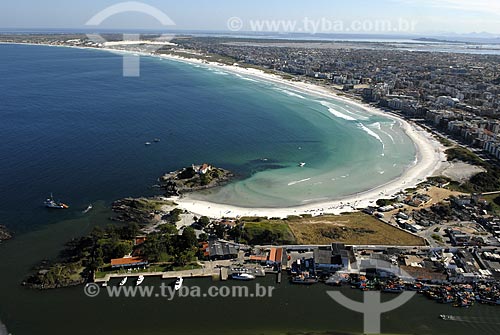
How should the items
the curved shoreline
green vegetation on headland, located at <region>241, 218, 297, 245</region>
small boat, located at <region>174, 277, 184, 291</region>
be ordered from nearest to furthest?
small boat, located at <region>174, 277, 184, 291</region>
green vegetation on headland, located at <region>241, 218, 297, 245</region>
the curved shoreline

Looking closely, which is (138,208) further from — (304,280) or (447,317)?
(447,317)

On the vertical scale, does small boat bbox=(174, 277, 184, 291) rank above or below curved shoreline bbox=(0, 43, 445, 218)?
below

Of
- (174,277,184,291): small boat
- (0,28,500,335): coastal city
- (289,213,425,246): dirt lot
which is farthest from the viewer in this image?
(289,213,425,246): dirt lot

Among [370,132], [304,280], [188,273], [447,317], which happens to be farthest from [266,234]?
[370,132]

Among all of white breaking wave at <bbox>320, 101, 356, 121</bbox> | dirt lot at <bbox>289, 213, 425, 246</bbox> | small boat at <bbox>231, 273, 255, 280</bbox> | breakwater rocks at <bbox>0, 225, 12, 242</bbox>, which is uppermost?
white breaking wave at <bbox>320, 101, 356, 121</bbox>

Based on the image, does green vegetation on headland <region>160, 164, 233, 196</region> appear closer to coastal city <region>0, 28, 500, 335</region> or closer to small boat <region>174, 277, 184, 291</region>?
coastal city <region>0, 28, 500, 335</region>

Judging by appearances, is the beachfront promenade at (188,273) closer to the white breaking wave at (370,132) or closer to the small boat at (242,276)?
the small boat at (242,276)

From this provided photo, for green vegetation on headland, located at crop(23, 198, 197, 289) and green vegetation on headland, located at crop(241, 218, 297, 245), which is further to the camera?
green vegetation on headland, located at crop(241, 218, 297, 245)

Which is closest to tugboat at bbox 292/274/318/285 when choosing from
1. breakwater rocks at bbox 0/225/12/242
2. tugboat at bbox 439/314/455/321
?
tugboat at bbox 439/314/455/321

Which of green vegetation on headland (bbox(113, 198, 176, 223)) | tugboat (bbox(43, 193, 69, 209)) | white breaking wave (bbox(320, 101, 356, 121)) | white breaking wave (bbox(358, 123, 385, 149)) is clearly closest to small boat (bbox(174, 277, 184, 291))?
green vegetation on headland (bbox(113, 198, 176, 223))

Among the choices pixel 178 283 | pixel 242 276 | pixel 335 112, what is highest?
pixel 335 112
